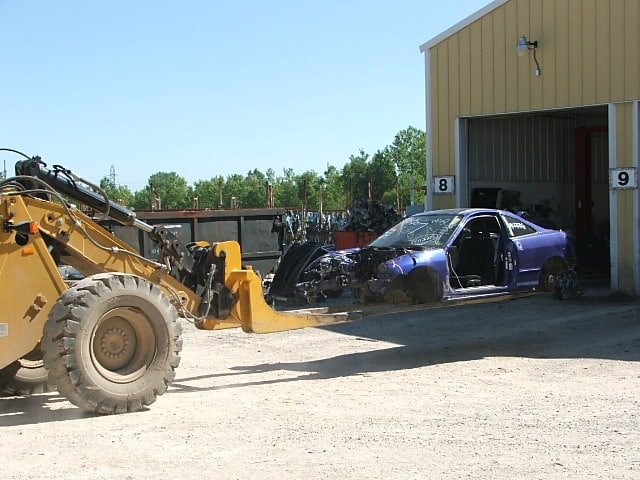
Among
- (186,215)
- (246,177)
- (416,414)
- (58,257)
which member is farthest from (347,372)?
(246,177)

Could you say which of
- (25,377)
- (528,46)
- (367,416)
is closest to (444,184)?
(528,46)

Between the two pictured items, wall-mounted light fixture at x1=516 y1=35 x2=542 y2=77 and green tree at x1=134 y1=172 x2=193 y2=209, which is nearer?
wall-mounted light fixture at x1=516 y1=35 x2=542 y2=77

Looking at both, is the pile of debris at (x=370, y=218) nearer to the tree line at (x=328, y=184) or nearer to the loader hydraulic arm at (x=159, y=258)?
the loader hydraulic arm at (x=159, y=258)

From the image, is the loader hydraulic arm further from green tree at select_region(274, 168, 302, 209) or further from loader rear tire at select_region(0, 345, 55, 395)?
green tree at select_region(274, 168, 302, 209)

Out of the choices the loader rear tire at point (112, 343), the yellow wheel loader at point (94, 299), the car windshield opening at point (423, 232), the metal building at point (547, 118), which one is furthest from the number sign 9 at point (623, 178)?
the loader rear tire at point (112, 343)

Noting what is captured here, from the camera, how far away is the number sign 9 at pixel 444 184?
729 inches

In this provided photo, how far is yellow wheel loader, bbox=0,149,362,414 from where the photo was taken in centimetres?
742

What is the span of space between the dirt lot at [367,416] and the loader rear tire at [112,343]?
0.79 ft

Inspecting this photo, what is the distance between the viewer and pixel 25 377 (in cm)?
859

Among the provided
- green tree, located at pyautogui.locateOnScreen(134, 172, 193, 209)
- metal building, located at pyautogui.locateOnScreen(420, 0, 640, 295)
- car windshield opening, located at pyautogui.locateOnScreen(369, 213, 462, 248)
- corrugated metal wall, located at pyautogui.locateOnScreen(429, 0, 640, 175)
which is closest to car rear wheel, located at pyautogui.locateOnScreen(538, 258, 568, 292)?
car windshield opening, located at pyautogui.locateOnScreen(369, 213, 462, 248)

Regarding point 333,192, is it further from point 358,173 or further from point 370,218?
point 370,218

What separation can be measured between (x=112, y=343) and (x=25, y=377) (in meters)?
1.40

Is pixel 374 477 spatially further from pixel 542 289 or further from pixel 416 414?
pixel 542 289

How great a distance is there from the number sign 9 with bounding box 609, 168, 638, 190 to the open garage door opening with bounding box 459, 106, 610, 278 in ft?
9.32
